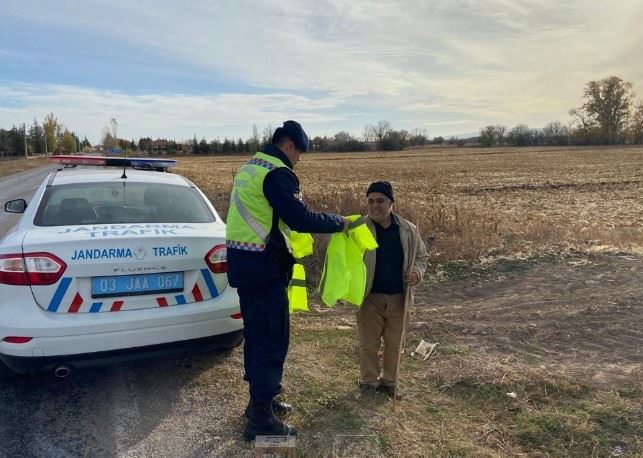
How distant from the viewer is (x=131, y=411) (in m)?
3.41

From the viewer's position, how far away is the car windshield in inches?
158

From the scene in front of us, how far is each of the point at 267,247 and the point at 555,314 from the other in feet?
11.4

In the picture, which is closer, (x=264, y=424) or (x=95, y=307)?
(x=264, y=424)

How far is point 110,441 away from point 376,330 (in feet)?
6.15

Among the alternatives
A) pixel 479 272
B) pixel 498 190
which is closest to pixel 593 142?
pixel 498 190

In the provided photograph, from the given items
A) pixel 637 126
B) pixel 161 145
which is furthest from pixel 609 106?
pixel 161 145

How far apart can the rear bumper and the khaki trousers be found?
1.06 metres

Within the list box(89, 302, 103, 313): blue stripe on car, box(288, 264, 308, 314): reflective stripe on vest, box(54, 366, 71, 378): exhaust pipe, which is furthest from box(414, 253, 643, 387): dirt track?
box(54, 366, 71, 378): exhaust pipe

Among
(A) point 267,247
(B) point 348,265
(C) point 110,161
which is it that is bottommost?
(B) point 348,265

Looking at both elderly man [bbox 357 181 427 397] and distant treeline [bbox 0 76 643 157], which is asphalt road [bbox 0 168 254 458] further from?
distant treeline [bbox 0 76 643 157]

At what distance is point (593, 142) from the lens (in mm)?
94312

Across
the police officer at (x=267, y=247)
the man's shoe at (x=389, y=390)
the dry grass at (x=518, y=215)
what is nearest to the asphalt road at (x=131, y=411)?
the police officer at (x=267, y=247)

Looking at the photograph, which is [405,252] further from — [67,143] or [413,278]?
[67,143]

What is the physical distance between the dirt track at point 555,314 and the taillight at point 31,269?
3216 mm
